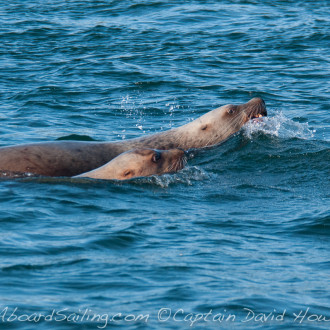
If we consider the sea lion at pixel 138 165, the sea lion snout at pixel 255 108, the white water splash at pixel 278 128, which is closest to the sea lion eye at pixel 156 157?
the sea lion at pixel 138 165

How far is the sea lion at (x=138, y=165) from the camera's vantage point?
10.6 m

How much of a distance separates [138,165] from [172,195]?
0.86m

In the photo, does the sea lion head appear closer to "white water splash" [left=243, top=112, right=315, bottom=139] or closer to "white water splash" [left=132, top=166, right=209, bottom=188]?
"white water splash" [left=243, top=112, right=315, bottom=139]

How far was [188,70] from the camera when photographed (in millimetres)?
19000

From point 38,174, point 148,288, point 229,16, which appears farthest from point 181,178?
point 229,16

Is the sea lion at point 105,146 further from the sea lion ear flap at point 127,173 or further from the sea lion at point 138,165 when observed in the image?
the sea lion ear flap at point 127,173

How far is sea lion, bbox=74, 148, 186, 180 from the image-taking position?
10602 mm

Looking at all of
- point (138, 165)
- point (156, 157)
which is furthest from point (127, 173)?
point (156, 157)

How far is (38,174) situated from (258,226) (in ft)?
11.6

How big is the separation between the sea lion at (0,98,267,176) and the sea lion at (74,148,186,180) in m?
0.65

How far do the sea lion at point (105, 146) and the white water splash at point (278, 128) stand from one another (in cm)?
16

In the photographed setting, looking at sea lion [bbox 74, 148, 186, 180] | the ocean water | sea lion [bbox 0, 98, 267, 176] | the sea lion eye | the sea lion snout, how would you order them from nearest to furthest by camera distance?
the ocean water, sea lion [bbox 74, 148, 186, 180], the sea lion eye, sea lion [bbox 0, 98, 267, 176], the sea lion snout

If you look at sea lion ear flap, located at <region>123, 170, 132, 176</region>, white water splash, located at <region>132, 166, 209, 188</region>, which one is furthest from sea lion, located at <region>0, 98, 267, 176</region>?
white water splash, located at <region>132, 166, 209, 188</region>

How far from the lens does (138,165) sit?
10.7 m
